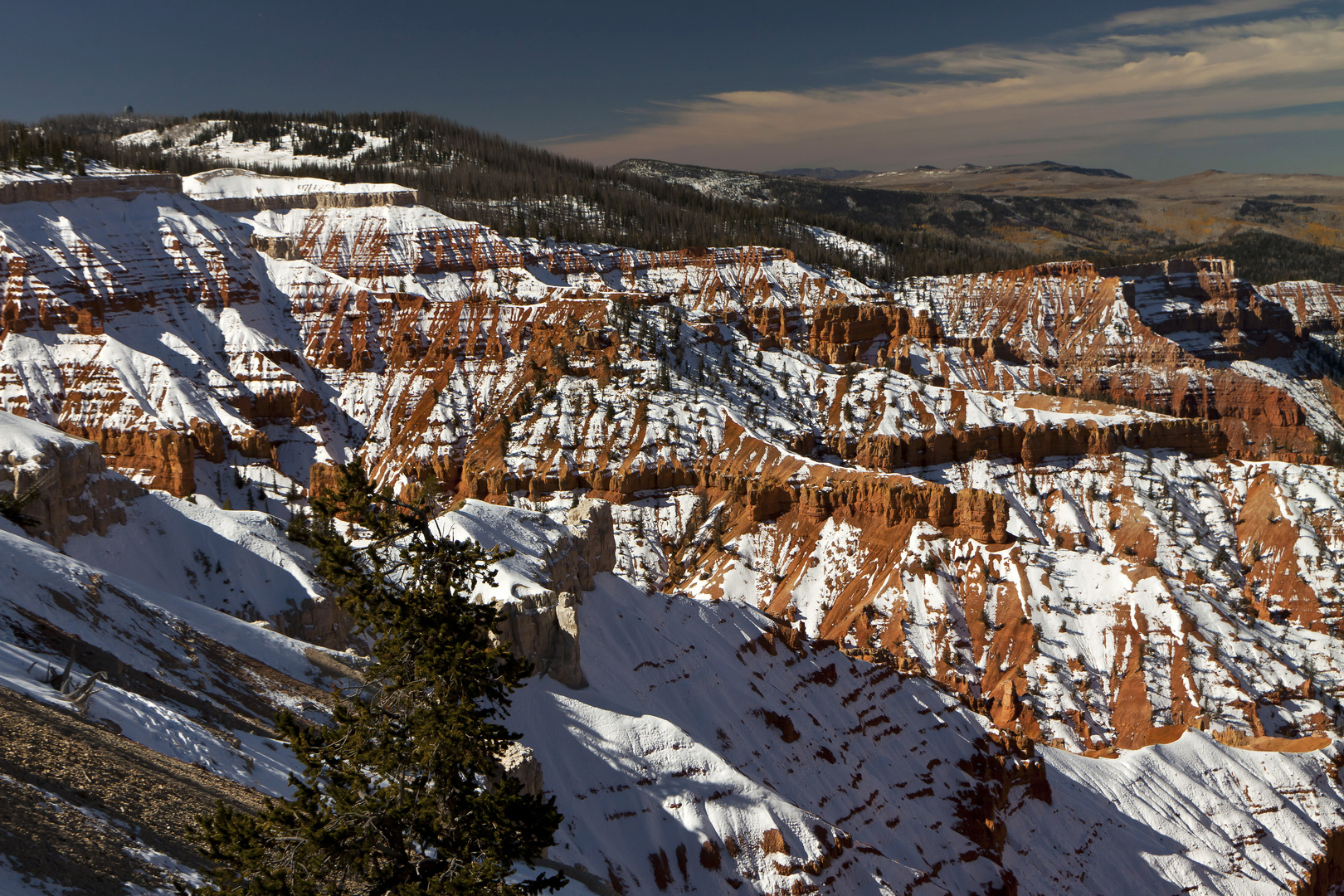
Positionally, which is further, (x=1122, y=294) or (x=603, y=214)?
(x=603, y=214)

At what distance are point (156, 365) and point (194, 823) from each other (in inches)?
3717

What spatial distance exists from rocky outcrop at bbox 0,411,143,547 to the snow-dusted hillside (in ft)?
0.84

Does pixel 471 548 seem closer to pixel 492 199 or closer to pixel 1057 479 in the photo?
pixel 1057 479

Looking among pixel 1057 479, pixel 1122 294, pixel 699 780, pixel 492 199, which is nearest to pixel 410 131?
pixel 492 199

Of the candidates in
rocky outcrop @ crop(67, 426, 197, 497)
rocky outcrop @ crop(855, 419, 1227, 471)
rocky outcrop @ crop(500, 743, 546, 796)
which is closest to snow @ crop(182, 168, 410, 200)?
rocky outcrop @ crop(67, 426, 197, 497)

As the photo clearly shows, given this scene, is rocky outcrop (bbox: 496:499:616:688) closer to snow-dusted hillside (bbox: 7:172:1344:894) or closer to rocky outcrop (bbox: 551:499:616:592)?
rocky outcrop (bbox: 551:499:616:592)

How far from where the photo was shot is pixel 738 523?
3541 inches

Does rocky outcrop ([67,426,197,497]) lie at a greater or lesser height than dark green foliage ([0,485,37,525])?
lesser

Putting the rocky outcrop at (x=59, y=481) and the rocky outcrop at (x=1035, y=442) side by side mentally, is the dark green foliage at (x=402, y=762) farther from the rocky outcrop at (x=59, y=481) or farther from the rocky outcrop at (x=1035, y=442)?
the rocky outcrop at (x=1035, y=442)

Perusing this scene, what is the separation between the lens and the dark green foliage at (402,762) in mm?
14984

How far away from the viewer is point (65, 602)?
99.9ft

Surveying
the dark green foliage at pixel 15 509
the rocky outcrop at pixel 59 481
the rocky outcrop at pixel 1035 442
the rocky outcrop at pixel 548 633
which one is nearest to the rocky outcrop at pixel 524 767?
the rocky outcrop at pixel 548 633

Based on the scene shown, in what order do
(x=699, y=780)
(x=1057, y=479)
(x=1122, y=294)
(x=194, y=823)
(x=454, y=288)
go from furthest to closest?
(x=1122, y=294) < (x=454, y=288) < (x=1057, y=479) < (x=699, y=780) < (x=194, y=823)

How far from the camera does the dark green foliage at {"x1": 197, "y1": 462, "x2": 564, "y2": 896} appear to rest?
49.2ft
